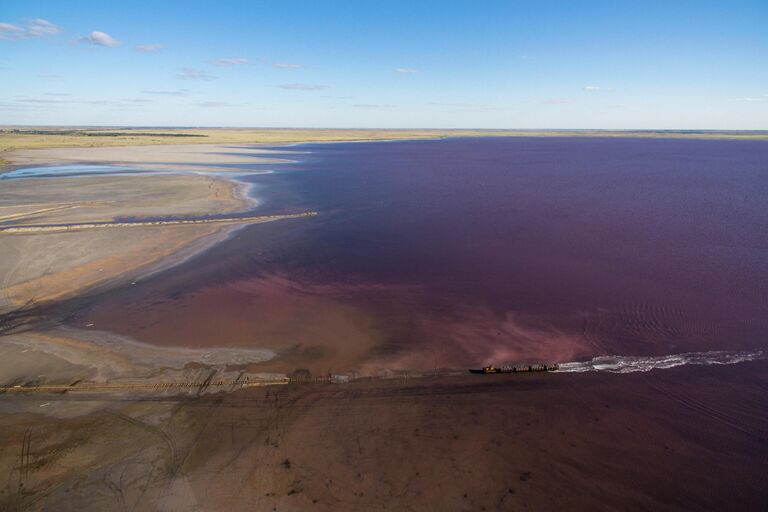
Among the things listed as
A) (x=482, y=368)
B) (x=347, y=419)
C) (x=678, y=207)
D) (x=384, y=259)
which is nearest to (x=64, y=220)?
(x=384, y=259)

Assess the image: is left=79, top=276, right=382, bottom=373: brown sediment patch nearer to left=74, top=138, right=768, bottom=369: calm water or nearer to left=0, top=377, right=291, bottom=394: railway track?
left=74, top=138, right=768, bottom=369: calm water

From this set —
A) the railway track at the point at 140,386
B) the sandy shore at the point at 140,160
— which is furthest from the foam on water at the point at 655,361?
the sandy shore at the point at 140,160

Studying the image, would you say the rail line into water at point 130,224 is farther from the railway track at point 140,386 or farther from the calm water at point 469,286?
the railway track at point 140,386

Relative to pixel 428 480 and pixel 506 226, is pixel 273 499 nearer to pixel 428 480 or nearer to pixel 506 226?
pixel 428 480

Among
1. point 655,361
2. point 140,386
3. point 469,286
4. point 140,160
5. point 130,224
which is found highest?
point 140,160

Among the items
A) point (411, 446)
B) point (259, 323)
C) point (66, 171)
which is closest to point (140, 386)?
point (259, 323)

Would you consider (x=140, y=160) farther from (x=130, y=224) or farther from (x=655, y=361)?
Result: (x=655, y=361)
